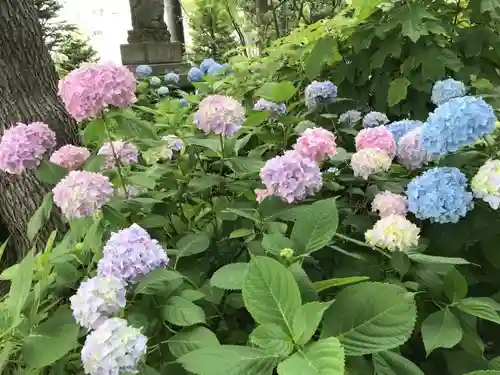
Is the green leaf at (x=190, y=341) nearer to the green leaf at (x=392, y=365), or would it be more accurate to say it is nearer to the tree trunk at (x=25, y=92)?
the green leaf at (x=392, y=365)

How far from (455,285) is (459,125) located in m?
0.30

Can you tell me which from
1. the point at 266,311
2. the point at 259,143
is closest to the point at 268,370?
the point at 266,311

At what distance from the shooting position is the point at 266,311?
0.71 meters

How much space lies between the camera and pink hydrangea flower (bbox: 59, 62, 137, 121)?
112 cm

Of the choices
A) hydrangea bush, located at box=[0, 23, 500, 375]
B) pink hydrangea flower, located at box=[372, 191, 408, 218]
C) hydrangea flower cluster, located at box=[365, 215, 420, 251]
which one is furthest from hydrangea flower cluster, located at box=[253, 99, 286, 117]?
hydrangea flower cluster, located at box=[365, 215, 420, 251]

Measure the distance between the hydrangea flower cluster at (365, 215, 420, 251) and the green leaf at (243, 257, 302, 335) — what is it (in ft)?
1.00

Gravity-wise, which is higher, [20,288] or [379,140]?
[379,140]

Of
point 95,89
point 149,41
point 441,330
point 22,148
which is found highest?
point 95,89

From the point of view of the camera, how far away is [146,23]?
25.7ft

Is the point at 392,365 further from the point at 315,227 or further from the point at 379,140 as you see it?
the point at 379,140

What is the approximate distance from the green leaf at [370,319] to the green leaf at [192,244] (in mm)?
359

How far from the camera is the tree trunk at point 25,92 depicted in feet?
5.84

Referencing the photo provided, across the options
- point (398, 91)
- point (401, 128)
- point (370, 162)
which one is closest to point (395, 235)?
point (370, 162)

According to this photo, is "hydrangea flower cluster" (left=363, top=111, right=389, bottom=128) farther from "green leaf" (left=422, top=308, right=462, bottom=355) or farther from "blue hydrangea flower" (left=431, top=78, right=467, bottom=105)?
"green leaf" (left=422, top=308, right=462, bottom=355)
